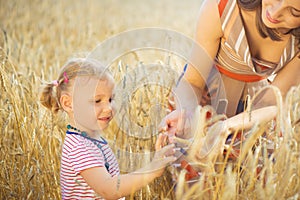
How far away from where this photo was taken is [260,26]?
1954 millimetres

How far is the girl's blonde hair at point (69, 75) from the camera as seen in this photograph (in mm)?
1748

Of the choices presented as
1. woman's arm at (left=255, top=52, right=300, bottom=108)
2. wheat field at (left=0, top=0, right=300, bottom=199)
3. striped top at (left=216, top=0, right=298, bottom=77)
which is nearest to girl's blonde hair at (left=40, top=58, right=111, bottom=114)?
wheat field at (left=0, top=0, right=300, bottom=199)

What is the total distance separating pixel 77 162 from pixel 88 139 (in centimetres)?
11

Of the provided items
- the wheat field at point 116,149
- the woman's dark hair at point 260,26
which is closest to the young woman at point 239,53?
the woman's dark hair at point 260,26

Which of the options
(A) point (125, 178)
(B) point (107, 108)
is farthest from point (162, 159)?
(B) point (107, 108)

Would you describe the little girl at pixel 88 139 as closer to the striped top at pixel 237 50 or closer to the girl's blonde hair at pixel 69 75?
the girl's blonde hair at pixel 69 75

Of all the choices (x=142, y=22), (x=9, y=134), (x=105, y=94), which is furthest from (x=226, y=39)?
(x=142, y=22)

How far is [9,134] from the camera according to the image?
2117mm

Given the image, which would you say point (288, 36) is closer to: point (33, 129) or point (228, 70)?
point (228, 70)

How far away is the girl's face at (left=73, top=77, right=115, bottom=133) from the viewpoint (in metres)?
1.73

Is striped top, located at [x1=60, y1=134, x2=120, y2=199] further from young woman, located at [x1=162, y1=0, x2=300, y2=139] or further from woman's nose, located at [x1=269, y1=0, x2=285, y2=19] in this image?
woman's nose, located at [x1=269, y1=0, x2=285, y2=19]

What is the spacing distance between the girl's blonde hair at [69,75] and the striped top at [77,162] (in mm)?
164

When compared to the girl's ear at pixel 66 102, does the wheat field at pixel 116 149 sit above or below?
below

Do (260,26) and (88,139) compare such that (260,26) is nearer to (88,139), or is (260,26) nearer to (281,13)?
(281,13)
